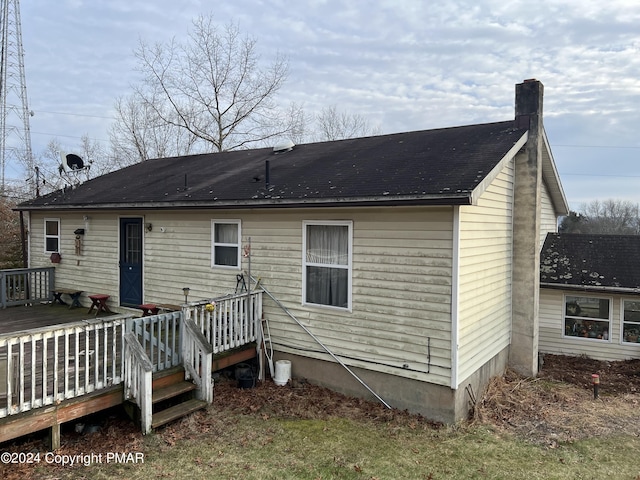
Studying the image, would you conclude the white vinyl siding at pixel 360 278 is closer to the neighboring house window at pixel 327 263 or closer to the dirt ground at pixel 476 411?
the neighboring house window at pixel 327 263

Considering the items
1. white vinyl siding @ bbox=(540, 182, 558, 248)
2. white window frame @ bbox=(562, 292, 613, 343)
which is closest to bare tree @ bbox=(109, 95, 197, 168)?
white vinyl siding @ bbox=(540, 182, 558, 248)

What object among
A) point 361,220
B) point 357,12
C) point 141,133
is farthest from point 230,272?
point 141,133

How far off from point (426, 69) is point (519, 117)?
10.1m

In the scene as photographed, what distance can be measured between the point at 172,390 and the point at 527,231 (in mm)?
7206

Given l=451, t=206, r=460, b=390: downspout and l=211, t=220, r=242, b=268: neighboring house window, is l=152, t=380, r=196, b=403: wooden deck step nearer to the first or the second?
l=211, t=220, r=242, b=268: neighboring house window

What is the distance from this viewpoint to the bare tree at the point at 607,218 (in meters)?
43.1

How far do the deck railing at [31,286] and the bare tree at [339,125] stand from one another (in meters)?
24.0

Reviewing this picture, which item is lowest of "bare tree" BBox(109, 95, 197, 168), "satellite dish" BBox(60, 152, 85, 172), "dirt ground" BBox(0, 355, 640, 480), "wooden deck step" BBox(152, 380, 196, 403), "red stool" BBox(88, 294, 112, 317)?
"dirt ground" BBox(0, 355, 640, 480)

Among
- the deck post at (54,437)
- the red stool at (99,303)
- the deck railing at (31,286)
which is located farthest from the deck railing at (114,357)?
the deck railing at (31,286)

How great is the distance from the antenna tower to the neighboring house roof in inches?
817

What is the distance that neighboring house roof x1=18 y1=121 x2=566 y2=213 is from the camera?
649 centimetres

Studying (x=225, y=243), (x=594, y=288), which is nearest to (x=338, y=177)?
(x=225, y=243)

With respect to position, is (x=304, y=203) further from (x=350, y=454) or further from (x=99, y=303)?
(x=99, y=303)

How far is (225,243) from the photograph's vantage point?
8.70m
